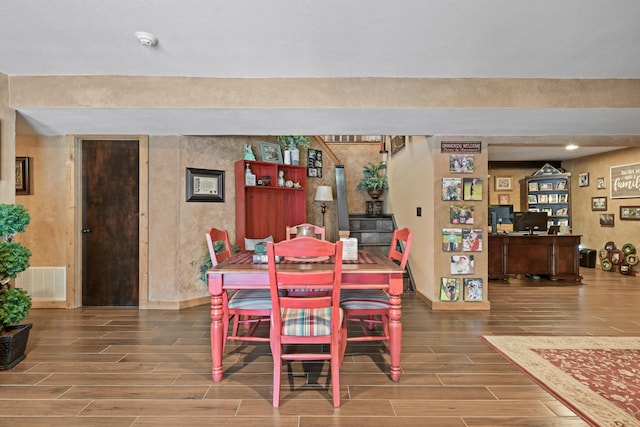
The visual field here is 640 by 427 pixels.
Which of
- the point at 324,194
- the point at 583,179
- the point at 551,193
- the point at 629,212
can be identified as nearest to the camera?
the point at 324,194

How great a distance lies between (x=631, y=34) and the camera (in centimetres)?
223

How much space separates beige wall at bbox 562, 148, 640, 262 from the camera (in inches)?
258

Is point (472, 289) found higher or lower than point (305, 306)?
lower

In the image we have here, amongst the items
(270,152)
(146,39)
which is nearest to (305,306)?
(146,39)

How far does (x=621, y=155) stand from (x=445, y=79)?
6.05m

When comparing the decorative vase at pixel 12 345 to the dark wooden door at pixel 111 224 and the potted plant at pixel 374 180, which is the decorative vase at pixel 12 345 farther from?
the potted plant at pixel 374 180

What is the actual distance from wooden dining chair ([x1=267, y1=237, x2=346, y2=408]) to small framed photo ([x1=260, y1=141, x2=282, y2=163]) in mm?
3374

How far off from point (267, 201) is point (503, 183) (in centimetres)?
625

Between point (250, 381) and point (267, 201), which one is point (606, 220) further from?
point (250, 381)

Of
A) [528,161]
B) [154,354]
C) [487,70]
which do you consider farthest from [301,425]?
[528,161]

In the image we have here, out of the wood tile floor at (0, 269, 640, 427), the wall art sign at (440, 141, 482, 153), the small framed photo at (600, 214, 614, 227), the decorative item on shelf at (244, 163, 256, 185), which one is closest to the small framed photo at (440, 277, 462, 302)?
the wood tile floor at (0, 269, 640, 427)

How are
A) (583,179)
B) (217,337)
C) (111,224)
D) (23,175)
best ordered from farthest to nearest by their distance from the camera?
(583,179), (111,224), (23,175), (217,337)

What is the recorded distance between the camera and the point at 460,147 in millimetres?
4254

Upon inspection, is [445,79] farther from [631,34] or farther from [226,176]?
[226,176]
